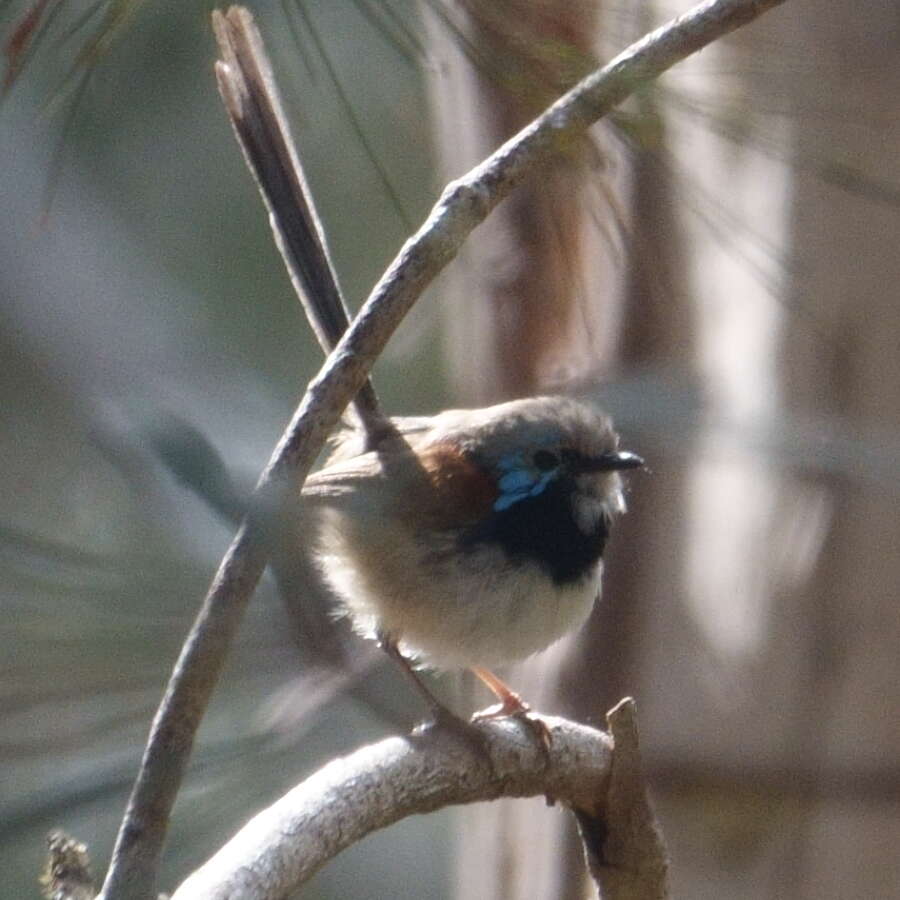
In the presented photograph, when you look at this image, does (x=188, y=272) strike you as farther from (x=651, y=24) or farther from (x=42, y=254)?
(x=651, y=24)

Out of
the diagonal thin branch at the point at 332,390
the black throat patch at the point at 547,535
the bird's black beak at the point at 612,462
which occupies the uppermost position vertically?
the diagonal thin branch at the point at 332,390

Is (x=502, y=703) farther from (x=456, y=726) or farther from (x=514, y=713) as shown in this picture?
(x=456, y=726)

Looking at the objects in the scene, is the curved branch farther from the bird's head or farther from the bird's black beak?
the bird's black beak

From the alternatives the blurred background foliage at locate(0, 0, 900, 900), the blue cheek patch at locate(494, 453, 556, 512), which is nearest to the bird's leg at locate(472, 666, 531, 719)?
the blurred background foliage at locate(0, 0, 900, 900)

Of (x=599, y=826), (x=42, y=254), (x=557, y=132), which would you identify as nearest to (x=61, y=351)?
(x=42, y=254)

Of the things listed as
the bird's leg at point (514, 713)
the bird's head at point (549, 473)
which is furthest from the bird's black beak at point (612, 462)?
the bird's leg at point (514, 713)

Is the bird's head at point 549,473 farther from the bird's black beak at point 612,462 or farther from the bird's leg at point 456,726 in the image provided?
the bird's leg at point 456,726
